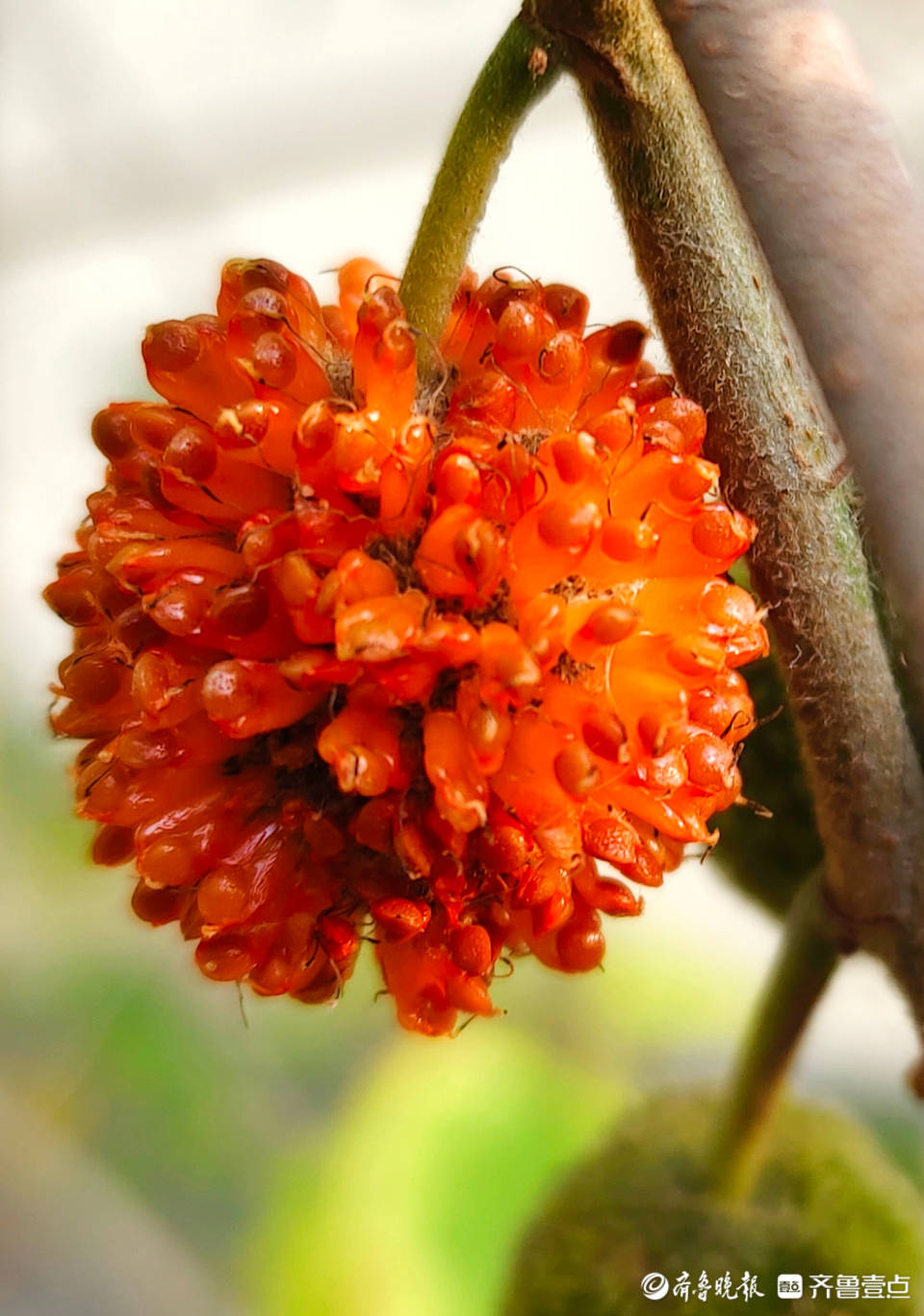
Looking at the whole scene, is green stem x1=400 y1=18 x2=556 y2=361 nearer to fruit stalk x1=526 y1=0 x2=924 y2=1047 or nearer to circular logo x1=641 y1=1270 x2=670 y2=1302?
fruit stalk x1=526 y1=0 x2=924 y2=1047

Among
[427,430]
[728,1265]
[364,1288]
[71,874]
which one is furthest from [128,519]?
[71,874]

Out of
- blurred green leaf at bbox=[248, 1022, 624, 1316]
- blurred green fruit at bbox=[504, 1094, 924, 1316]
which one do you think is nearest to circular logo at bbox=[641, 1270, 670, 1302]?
blurred green fruit at bbox=[504, 1094, 924, 1316]

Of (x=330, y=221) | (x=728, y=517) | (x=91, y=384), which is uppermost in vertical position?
(x=330, y=221)

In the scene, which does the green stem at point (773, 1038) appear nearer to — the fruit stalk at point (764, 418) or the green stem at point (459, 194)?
the fruit stalk at point (764, 418)

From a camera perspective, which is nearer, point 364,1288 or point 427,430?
point 427,430

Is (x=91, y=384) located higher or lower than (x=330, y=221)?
lower

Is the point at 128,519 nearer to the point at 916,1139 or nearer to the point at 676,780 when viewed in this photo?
the point at 676,780
